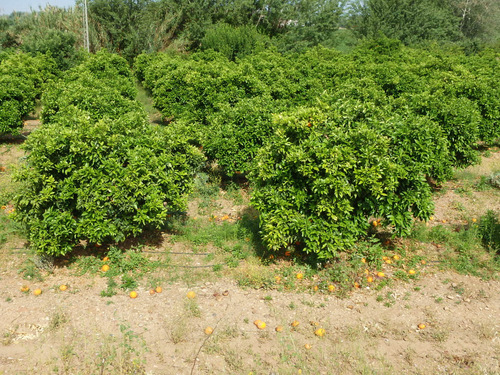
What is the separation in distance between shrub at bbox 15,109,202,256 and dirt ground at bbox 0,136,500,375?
2.13ft

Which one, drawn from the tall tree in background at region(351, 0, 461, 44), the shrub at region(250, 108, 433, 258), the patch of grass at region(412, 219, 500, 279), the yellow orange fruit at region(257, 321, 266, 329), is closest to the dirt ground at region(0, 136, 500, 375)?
the yellow orange fruit at region(257, 321, 266, 329)

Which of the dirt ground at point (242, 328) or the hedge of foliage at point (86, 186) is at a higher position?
the hedge of foliage at point (86, 186)

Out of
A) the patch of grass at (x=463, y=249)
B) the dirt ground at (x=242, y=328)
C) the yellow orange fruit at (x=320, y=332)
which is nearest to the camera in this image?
the dirt ground at (x=242, y=328)

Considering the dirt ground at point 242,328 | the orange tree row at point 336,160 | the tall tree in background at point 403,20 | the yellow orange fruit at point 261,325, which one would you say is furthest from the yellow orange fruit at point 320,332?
the tall tree in background at point 403,20

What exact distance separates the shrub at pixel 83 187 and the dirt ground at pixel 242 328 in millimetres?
648

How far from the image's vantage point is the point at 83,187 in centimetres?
481

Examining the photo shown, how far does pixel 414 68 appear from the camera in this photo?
13.7 meters

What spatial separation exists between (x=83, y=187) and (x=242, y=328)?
252cm

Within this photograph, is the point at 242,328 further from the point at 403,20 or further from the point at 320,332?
the point at 403,20

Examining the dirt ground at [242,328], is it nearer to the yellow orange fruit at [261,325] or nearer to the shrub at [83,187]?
the yellow orange fruit at [261,325]

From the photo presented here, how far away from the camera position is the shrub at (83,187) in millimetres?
4723

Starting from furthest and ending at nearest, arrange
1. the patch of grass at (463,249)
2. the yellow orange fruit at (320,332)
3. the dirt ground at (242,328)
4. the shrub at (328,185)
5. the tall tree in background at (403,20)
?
the tall tree in background at (403,20)
the patch of grass at (463,249)
the shrub at (328,185)
the yellow orange fruit at (320,332)
the dirt ground at (242,328)

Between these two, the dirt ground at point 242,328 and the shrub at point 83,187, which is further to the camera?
the shrub at point 83,187

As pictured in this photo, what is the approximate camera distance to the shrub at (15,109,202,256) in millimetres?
4723
